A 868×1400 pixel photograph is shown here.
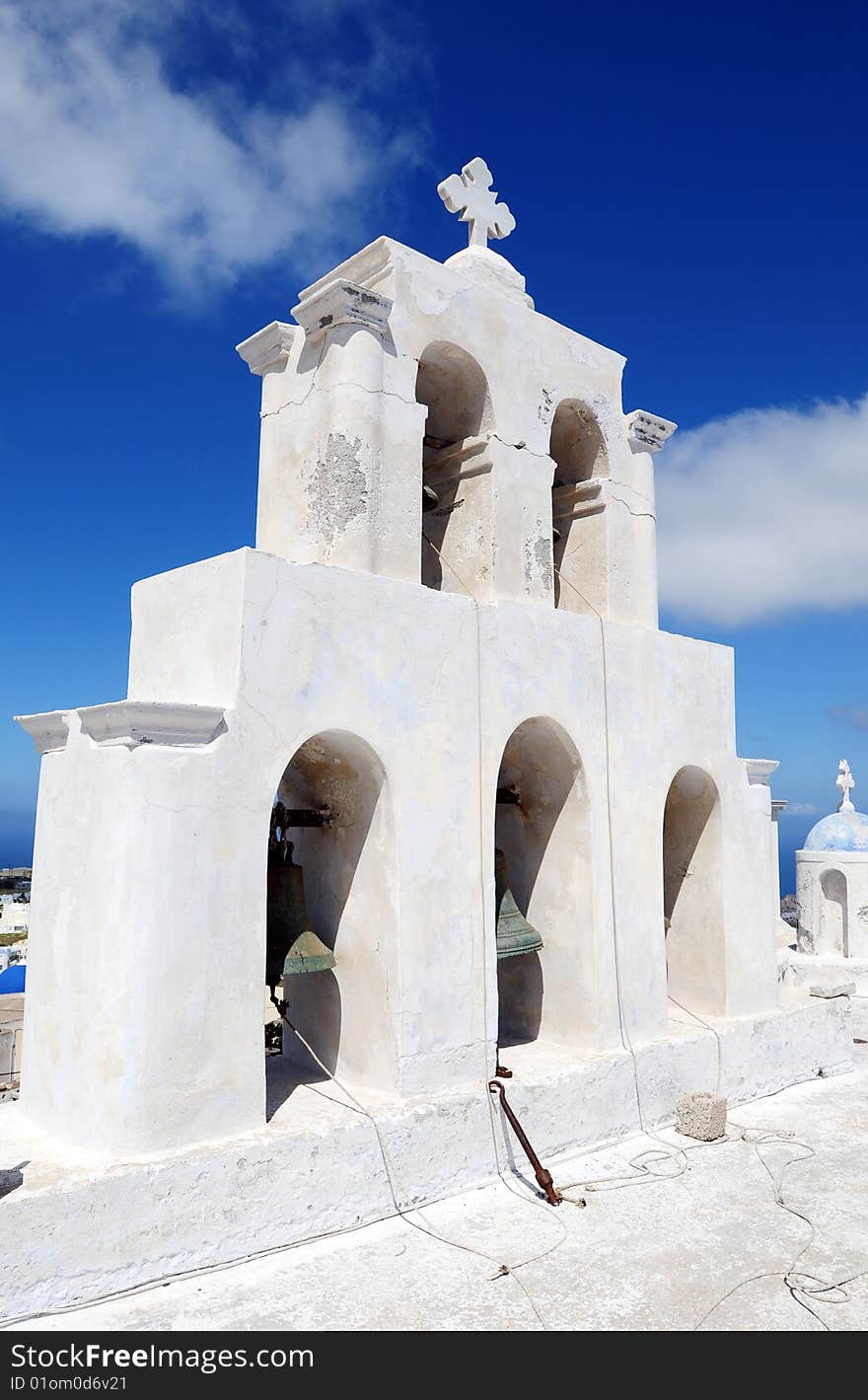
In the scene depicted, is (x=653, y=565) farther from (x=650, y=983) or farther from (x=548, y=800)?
(x=650, y=983)

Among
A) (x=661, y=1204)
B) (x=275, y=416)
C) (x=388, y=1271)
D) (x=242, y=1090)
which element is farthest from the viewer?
(x=275, y=416)

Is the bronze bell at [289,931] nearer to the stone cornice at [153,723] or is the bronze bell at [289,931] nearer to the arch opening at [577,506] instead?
the stone cornice at [153,723]

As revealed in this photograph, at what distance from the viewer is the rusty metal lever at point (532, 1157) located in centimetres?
646

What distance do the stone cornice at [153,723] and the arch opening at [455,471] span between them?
2907 mm

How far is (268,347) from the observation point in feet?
26.1

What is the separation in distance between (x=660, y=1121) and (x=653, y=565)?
4.81 meters

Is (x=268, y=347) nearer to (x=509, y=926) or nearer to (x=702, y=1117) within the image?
(x=509, y=926)

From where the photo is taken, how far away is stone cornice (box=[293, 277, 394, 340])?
23.4ft

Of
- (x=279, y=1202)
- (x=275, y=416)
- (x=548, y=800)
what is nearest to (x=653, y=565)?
(x=548, y=800)

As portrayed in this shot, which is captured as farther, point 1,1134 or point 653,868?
point 653,868

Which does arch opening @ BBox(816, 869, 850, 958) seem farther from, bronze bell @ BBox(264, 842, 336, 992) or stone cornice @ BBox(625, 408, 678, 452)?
bronze bell @ BBox(264, 842, 336, 992)

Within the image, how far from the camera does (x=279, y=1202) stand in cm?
572

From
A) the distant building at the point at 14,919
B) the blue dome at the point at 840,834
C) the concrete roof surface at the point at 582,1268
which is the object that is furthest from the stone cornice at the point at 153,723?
the distant building at the point at 14,919

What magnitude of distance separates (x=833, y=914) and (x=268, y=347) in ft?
39.3
